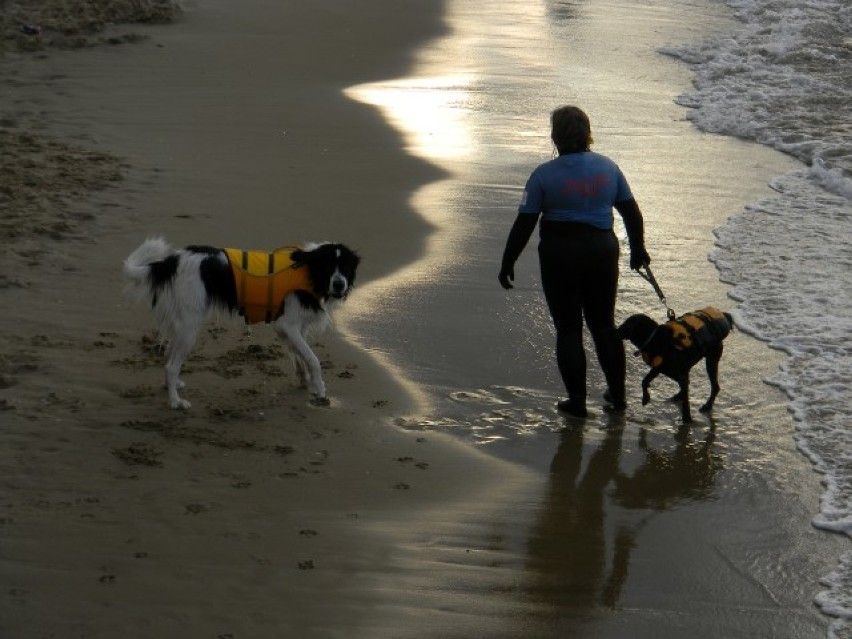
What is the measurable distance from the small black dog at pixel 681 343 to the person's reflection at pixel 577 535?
511 millimetres

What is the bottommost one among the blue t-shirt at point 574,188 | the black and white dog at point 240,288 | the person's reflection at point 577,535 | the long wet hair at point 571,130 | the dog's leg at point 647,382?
the person's reflection at point 577,535

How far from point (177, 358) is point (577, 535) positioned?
2.50 m

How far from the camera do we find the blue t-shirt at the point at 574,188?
6797 millimetres

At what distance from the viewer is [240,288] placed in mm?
6848

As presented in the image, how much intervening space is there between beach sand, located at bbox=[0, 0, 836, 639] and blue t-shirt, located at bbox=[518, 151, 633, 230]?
1233 mm

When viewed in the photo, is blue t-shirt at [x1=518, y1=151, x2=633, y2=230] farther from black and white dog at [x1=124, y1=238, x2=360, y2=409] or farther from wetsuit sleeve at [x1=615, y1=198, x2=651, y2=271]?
black and white dog at [x1=124, y1=238, x2=360, y2=409]

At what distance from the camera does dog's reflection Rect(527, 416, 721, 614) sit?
205 inches

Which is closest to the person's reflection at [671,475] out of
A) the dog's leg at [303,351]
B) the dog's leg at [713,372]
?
the dog's leg at [713,372]

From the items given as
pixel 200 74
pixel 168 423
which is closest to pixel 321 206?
pixel 168 423

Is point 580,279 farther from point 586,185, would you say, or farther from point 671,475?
point 671,475

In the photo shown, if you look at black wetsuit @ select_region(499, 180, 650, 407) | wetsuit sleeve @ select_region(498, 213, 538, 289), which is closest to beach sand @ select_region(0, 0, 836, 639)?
black wetsuit @ select_region(499, 180, 650, 407)

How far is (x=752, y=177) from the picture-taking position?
502 inches

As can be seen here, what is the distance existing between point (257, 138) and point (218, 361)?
5.59 m

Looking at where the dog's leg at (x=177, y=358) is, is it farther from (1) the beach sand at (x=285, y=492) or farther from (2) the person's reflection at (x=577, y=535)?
(2) the person's reflection at (x=577, y=535)
